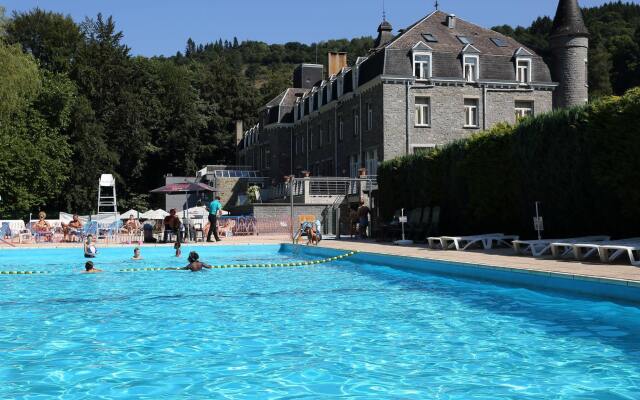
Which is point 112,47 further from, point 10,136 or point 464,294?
point 464,294

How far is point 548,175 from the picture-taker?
15.9 m

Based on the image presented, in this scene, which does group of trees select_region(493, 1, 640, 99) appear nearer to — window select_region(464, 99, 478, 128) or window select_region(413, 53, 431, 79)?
window select_region(464, 99, 478, 128)

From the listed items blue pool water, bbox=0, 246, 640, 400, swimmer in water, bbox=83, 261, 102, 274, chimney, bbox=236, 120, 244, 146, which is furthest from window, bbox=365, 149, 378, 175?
chimney, bbox=236, 120, 244, 146

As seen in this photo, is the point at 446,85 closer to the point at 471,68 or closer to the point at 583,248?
the point at 471,68

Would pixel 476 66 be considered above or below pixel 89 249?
above

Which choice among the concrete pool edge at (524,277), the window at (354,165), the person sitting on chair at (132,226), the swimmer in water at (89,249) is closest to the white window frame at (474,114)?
the window at (354,165)

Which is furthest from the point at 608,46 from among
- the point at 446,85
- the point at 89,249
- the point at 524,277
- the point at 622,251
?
the point at 524,277

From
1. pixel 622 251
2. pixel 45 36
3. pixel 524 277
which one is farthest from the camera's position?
pixel 45 36

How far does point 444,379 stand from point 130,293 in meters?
7.93

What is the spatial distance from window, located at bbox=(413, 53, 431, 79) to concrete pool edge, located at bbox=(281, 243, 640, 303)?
61.3 feet

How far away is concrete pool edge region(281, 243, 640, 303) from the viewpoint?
8888mm

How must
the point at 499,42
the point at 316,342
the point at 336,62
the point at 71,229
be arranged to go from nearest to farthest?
the point at 316,342, the point at 71,229, the point at 499,42, the point at 336,62

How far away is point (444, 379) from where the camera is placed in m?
5.80

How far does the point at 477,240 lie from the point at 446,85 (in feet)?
57.7
